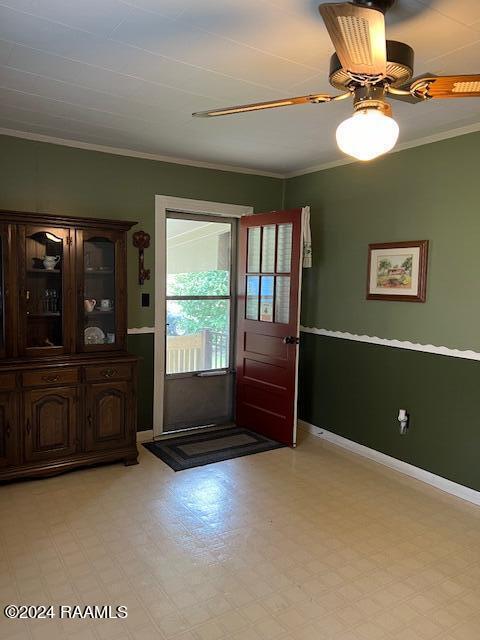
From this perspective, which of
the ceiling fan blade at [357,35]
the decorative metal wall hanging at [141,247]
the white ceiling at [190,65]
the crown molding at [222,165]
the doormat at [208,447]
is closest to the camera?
Result: the ceiling fan blade at [357,35]

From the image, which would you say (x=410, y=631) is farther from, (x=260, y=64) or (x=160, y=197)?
(x=160, y=197)

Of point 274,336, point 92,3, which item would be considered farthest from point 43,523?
point 92,3

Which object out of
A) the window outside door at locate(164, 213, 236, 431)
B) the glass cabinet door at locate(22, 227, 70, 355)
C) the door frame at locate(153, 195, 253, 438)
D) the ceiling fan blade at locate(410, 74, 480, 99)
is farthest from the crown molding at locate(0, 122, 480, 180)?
the ceiling fan blade at locate(410, 74, 480, 99)

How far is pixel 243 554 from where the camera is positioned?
2473mm

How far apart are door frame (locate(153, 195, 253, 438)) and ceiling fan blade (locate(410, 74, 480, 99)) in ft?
8.79

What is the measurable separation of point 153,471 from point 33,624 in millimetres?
1534

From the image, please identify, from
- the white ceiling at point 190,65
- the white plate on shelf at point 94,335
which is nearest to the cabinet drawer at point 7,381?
the white plate on shelf at point 94,335

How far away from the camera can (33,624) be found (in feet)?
6.44

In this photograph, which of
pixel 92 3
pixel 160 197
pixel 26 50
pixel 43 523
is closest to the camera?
pixel 92 3

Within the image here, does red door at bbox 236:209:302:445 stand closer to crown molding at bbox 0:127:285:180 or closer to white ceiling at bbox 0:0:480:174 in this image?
crown molding at bbox 0:127:285:180

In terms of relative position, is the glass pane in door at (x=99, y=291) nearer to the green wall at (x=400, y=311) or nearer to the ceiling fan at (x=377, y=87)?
the green wall at (x=400, y=311)

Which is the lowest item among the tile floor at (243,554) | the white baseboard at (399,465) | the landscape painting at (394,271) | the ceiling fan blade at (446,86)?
the tile floor at (243,554)

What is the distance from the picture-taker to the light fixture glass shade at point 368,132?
163cm

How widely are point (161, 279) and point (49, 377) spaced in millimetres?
1306
